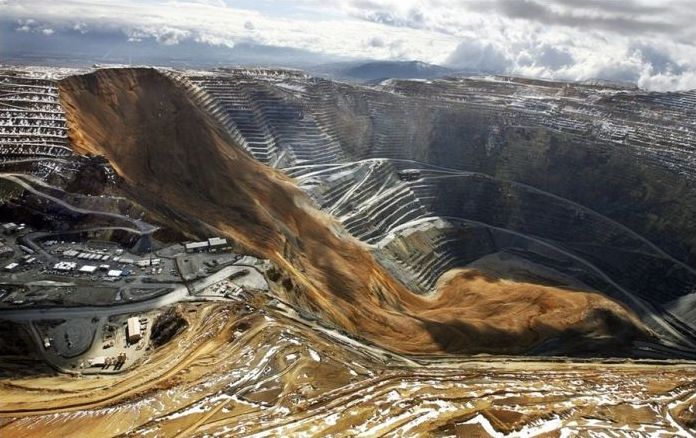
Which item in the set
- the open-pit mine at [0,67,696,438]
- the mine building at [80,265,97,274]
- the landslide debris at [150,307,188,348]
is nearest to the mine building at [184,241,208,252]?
the open-pit mine at [0,67,696,438]

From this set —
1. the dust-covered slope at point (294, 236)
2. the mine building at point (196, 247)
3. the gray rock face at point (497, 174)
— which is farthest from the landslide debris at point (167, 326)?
the gray rock face at point (497, 174)

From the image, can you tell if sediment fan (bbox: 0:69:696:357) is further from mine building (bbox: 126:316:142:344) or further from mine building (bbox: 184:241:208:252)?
mine building (bbox: 126:316:142:344)

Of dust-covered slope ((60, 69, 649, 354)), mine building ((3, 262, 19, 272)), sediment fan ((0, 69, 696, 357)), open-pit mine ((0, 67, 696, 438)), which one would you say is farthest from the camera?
sediment fan ((0, 69, 696, 357))

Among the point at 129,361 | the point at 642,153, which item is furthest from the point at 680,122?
the point at 129,361

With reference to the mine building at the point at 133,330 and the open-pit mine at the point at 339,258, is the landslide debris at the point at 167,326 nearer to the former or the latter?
the open-pit mine at the point at 339,258

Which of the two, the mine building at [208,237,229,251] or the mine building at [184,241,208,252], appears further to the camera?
the mine building at [208,237,229,251]

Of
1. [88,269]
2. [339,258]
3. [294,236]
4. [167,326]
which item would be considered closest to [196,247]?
[88,269]

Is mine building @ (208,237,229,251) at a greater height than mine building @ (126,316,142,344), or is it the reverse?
mine building @ (208,237,229,251)
